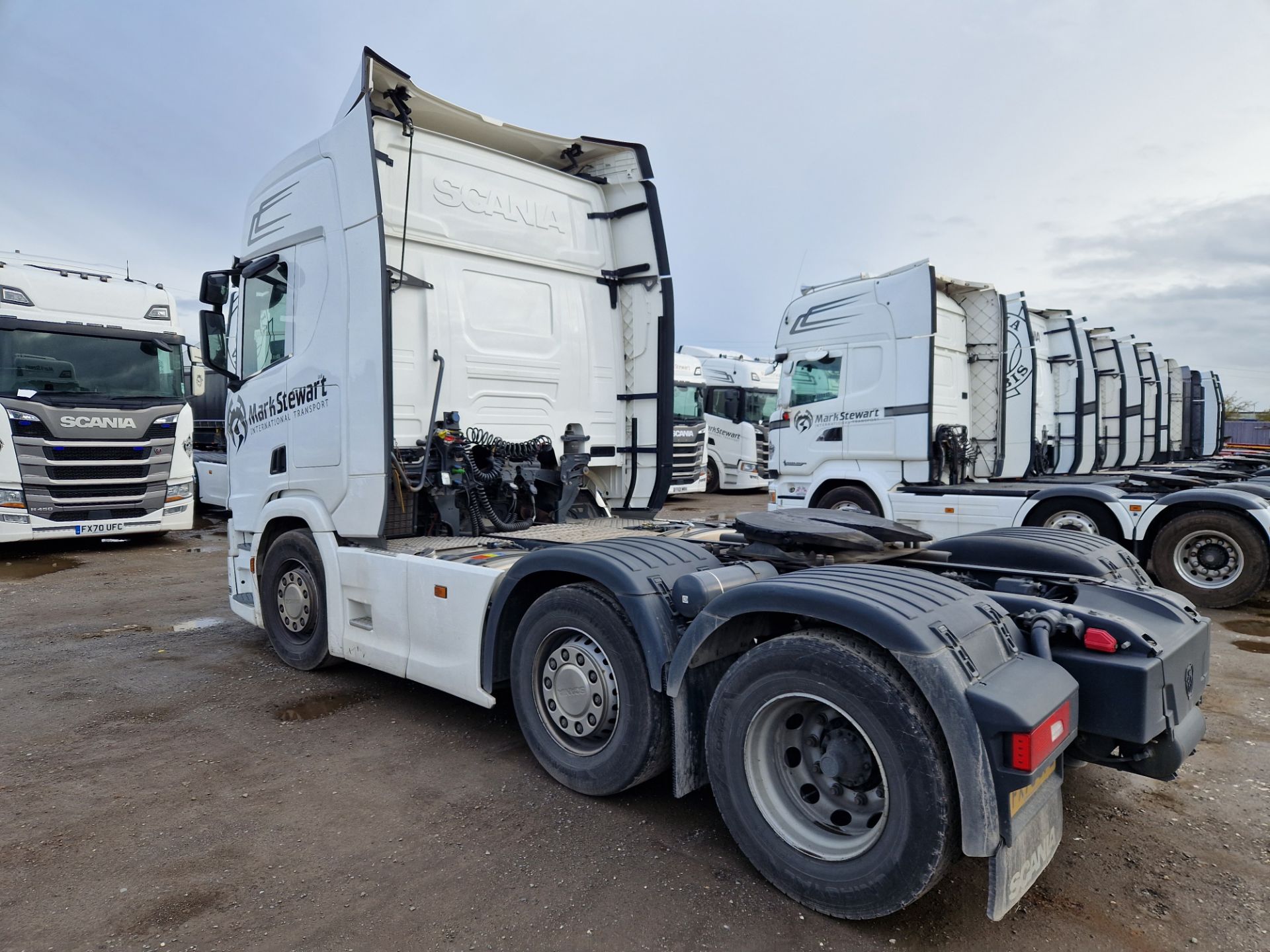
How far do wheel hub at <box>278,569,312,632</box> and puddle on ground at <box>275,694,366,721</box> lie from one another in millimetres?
601

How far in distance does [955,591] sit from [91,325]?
1151cm

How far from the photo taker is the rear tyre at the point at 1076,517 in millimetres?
7746

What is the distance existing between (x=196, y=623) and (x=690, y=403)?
482 inches

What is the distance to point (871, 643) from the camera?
248 centimetres

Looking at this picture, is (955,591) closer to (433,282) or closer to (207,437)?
(433,282)

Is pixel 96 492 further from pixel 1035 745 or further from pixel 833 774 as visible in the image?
pixel 1035 745

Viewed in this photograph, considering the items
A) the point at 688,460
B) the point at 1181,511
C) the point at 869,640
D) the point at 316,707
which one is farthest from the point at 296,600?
the point at 688,460

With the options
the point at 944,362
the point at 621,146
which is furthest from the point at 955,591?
the point at 944,362

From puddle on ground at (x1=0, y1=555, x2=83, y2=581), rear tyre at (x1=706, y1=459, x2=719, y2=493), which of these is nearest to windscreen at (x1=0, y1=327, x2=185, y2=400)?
puddle on ground at (x1=0, y1=555, x2=83, y2=581)

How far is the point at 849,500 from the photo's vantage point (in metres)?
9.45

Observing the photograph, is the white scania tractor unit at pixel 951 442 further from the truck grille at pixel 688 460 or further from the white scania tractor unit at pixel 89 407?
the white scania tractor unit at pixel 89 407

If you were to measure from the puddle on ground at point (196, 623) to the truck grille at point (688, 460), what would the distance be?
8.07 m

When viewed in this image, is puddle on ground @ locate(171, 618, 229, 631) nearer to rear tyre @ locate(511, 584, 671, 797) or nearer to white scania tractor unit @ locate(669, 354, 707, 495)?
rear tyre @ locate(511, 584, 671, 797)

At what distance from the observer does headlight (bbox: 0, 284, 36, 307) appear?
9773 mm
